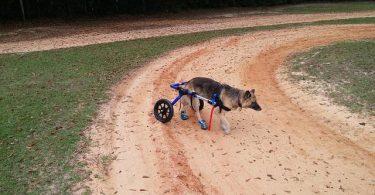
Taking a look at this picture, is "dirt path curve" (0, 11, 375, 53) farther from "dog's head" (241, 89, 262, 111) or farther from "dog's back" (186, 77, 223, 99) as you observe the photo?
"dog's head" (241, 89, 262, 111)

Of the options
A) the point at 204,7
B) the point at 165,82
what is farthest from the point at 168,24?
the point at 165,82

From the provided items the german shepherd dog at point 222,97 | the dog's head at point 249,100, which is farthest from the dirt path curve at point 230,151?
the dog's head at point 249,100

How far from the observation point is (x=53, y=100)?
49.2 feet

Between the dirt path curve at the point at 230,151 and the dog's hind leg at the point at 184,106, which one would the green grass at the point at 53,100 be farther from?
the dog's hind leg at the point at 184,106

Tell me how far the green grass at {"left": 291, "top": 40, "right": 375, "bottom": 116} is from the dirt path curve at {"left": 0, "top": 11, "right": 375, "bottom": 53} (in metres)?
9.34

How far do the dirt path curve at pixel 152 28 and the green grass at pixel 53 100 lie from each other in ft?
5.05

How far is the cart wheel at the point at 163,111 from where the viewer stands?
12.5m

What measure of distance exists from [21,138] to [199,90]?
5213 mm

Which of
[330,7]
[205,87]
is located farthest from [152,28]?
[330,7]

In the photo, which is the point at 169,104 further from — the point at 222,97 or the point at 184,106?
the point at 222,97

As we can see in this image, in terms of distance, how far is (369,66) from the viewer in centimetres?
1777

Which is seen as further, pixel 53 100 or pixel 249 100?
pixel 53 100

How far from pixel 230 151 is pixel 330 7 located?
30443 mm

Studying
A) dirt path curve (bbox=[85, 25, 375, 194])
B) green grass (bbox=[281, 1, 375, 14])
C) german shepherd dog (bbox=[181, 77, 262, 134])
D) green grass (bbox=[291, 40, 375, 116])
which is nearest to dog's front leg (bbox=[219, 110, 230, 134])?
german shepherd dog (bbox=[181, 77, 262, 134])
